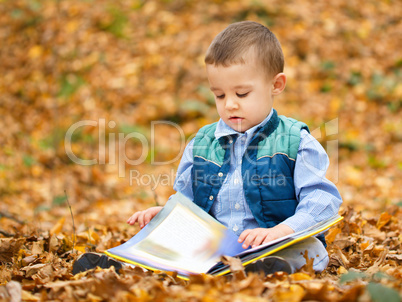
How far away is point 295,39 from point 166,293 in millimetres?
6485

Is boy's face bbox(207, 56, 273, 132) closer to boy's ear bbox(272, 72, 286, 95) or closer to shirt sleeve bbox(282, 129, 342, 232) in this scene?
boy's ear bbox(272, 72, 286, 95)

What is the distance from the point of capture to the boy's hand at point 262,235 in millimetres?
2021

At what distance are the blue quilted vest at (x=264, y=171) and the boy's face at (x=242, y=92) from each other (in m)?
0.08

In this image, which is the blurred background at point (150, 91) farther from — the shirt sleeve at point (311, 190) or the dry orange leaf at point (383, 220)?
the shirt sleeve at point (311, 190)

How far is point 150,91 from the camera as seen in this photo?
6.95 metres

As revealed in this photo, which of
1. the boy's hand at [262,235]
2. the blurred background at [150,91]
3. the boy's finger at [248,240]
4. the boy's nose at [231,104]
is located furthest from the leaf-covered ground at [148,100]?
the boy's nose at [231,104]

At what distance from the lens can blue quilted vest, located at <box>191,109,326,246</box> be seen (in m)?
2.25

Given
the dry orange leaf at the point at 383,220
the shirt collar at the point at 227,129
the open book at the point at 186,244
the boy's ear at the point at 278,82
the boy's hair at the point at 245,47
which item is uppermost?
the boy's hair at the point at 245,47

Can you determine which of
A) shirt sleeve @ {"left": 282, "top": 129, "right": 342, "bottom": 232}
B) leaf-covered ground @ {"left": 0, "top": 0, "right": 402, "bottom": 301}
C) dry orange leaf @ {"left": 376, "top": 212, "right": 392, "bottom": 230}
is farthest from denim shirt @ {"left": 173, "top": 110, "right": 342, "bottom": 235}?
dry orange leaf @ {"left": 376, "top": 212, "right": 392, "bottom": 230}

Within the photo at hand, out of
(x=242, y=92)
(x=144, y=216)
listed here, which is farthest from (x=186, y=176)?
(x=242, y=92)

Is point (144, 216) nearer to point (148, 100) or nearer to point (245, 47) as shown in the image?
point (245, 47)

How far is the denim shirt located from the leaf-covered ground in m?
0.75

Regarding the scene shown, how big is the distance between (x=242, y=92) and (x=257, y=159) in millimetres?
355

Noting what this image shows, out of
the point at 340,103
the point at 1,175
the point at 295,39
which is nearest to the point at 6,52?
the point at 1,175
